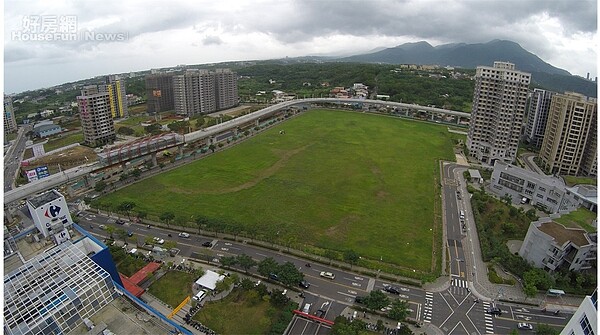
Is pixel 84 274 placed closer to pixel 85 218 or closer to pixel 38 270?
pixel 38 270

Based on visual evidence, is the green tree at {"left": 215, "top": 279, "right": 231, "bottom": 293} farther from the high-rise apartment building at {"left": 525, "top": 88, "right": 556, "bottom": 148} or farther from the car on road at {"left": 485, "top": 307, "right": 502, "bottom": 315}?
the high-rise apartment building at {"left": 525, "top": 88, "right": 556, "bottom": 148}

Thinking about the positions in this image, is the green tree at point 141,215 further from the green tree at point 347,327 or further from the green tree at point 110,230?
the green tree at point 347,327

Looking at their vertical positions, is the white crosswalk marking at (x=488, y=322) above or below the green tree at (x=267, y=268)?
below

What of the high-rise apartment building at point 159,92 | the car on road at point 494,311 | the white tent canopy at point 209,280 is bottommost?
the car on road at point 494,311

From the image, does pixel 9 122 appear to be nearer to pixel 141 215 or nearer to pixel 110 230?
pixel 141 215

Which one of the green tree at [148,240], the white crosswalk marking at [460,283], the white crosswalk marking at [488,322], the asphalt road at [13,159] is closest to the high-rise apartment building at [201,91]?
the asphalt road at [13,159]

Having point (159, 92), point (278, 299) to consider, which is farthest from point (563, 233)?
point (159, 92)
